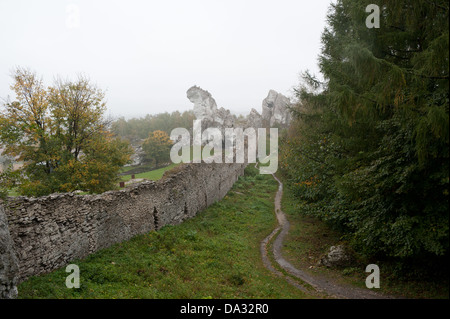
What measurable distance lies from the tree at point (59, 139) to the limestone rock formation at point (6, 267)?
38.0 ft

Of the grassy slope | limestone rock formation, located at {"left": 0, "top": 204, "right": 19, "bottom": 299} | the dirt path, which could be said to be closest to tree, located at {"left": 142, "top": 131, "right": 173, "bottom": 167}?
the grassy slope

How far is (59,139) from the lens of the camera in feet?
65.2

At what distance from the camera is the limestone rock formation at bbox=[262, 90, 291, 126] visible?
287ft

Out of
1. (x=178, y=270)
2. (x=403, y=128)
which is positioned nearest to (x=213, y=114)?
(x=178, y=270)

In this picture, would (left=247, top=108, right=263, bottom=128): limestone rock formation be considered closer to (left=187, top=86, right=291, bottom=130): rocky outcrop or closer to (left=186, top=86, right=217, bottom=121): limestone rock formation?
(left=187, top=86, right=291, bottom=130): rocky outcrop

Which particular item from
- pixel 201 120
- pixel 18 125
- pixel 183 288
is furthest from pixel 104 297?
pixel 201 120

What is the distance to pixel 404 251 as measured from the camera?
24.6ft

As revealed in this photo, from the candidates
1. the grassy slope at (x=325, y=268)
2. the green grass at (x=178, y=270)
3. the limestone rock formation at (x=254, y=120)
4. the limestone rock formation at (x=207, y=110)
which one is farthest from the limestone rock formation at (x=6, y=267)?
the limestone rock formation at (x=254, y=120)

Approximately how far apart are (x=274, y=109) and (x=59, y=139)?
8117cm

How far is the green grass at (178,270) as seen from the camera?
27.8 feet

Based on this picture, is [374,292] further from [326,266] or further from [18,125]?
[18,125]

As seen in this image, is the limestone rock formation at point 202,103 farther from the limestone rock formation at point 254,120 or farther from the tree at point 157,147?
the tree at point 157,147

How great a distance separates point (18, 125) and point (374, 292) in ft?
72.6

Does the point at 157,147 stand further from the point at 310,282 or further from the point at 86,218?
the point at 310,282
